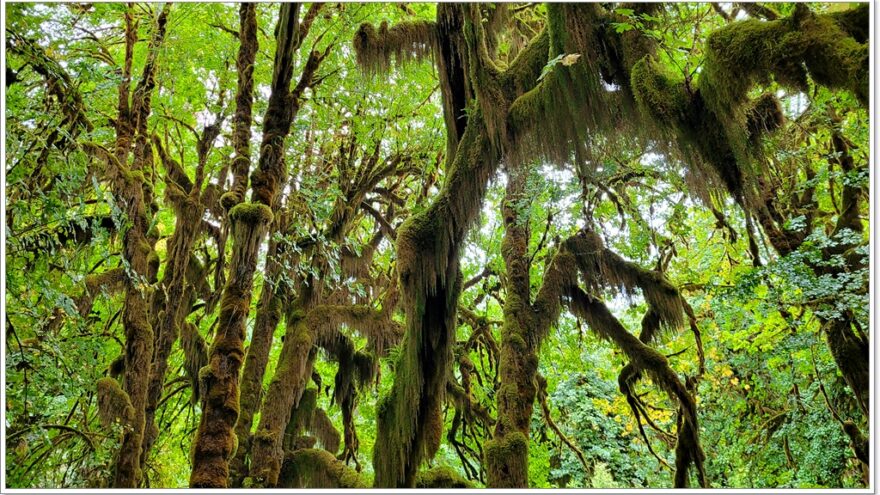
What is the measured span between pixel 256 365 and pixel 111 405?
6.22 ft

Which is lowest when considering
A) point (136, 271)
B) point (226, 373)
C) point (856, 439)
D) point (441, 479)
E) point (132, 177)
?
point (441, 479)

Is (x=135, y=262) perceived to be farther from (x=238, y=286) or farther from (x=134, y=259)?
(x=238, y=286)

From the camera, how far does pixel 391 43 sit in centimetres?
630

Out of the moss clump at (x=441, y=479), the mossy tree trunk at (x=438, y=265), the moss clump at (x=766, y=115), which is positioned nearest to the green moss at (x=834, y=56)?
the moss clump at (x=766, y=115)

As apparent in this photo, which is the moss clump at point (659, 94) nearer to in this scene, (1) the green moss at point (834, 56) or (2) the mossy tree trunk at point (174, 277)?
(1) the green moss at point (834, 56)

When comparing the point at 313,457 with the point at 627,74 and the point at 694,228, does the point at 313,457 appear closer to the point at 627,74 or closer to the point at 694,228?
the point at 627,74

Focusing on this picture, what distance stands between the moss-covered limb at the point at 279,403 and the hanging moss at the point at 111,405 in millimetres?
1810

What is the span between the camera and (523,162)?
17.8 feet

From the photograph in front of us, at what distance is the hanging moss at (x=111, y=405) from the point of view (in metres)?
6.52

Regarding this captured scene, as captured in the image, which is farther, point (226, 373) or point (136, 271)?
point (136, 271)

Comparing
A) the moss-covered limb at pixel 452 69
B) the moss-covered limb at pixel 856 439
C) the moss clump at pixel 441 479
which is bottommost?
the moss clump at pixel 441 479

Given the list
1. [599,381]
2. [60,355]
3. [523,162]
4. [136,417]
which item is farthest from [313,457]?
[599,381]

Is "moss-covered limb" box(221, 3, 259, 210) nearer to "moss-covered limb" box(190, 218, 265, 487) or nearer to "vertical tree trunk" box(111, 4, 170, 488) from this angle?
"moss-covered limb" box(190, 218, 265, 487)

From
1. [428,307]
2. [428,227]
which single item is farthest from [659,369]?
[428,227]
